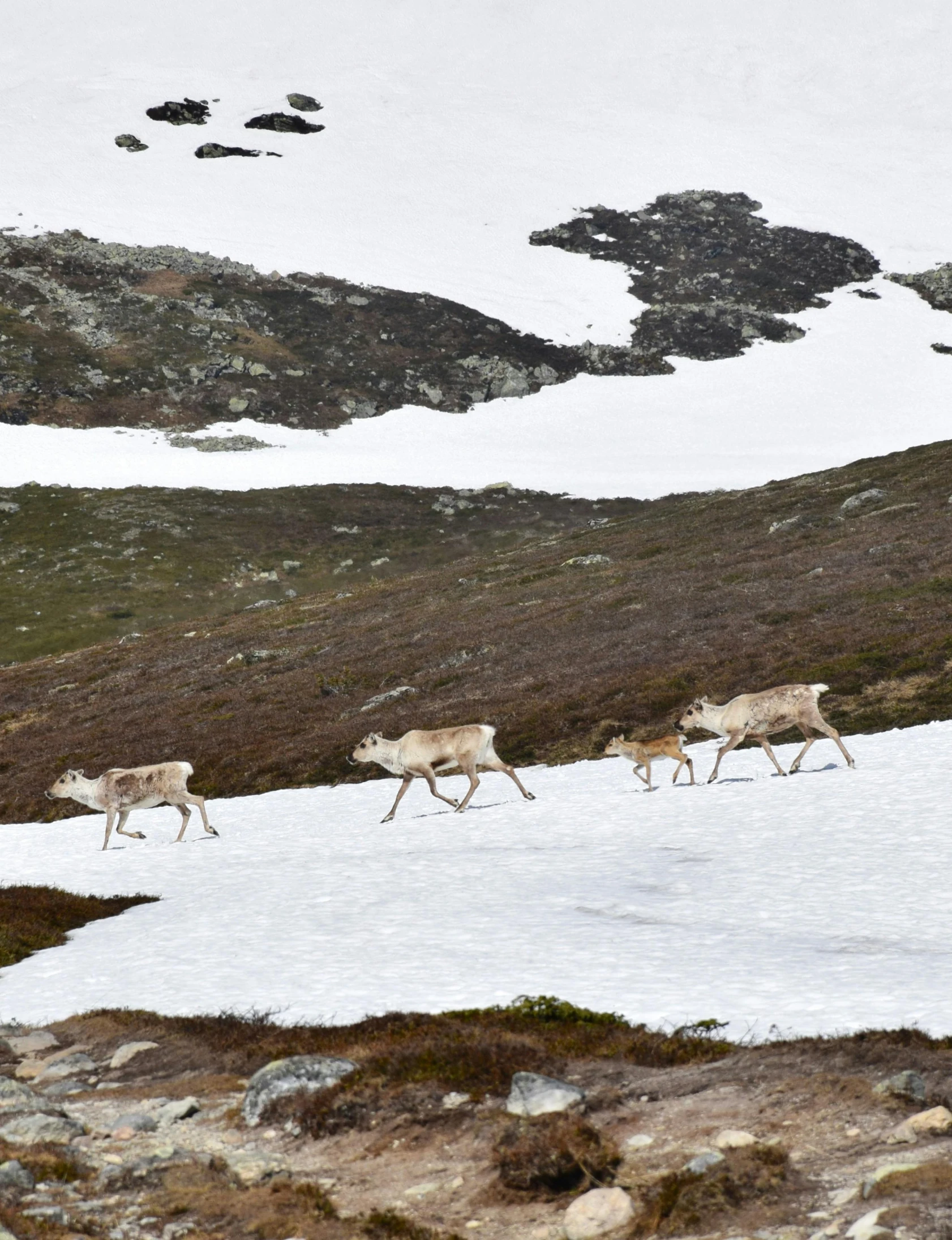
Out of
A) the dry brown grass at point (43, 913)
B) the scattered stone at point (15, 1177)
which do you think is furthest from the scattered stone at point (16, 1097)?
the dry brown grass at point (43, 913)

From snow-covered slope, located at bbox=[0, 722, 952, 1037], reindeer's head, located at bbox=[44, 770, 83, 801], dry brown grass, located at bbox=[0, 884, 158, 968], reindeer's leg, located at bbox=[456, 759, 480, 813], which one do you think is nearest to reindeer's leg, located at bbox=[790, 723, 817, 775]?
snow-covered slope, located at bbox=[0, 722, 952, 1037]

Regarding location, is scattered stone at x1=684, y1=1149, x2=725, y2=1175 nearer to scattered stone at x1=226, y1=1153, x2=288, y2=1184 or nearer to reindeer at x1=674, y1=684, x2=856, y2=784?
scattered stone at x1=226, y1=1153, x2=288, y2=1184

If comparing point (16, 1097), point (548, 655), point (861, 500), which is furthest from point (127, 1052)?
point (861, 500)

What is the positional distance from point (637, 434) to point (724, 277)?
2129 inches

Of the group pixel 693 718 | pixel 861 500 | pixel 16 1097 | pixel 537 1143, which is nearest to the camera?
pixel 537 1143

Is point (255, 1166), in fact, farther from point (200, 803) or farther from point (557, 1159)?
point (200, 803)

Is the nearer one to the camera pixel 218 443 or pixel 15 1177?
pixel 15 1177

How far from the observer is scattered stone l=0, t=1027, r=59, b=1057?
12.8 m

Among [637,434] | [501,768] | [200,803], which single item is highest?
[637,434]

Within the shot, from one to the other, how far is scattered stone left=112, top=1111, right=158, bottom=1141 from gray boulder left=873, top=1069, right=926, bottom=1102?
6.51 meters

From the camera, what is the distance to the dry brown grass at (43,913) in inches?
728

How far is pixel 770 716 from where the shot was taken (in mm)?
26688

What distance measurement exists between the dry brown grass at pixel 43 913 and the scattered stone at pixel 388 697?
23150mm

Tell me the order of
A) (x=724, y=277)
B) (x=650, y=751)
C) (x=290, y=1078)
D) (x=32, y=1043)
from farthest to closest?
(x=724, y=277)
(x=650, y=751)
(x=32, y=1043)
(x=290, y=1078)
